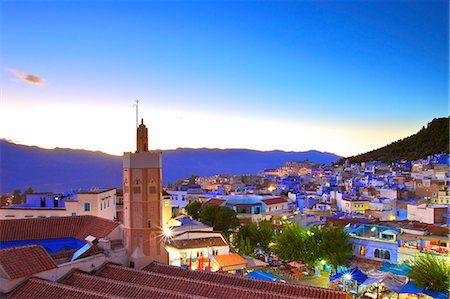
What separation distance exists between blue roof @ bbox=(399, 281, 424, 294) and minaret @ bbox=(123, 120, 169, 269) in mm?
10176

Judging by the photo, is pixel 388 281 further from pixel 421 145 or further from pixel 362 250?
pixel 421 145

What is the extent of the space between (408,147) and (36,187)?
82.3m

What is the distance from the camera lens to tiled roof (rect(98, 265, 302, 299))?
10.9 meters

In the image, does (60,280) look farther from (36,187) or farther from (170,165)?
(170,165)

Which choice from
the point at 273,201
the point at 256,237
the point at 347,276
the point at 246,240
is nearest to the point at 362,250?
the point at 256,237

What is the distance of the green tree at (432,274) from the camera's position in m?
16.6

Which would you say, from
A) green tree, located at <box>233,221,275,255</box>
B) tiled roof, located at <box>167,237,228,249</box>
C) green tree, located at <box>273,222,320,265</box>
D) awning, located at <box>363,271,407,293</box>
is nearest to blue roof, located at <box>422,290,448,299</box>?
awning, located at <box>363,271,407,293</box>

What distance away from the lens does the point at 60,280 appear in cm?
1256

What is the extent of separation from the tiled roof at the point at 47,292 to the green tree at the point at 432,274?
13.3 m

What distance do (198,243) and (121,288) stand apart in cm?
1204

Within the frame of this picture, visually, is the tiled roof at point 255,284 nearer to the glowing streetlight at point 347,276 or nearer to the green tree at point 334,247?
the glowing streetlight at point 347,276

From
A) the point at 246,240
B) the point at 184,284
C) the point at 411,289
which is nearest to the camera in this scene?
the point at 184,284

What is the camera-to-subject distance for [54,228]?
17.3m

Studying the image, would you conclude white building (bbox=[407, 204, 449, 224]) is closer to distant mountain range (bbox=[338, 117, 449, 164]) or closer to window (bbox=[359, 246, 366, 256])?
window (bbox=[359, 246, 366, 256])
